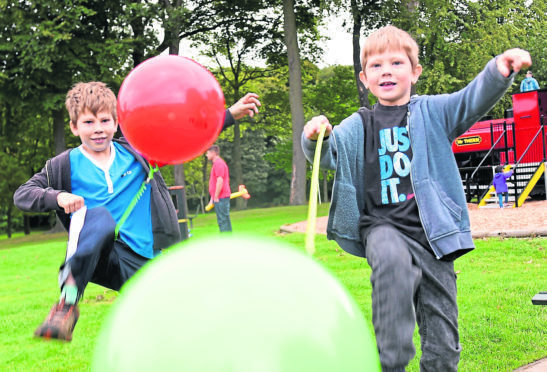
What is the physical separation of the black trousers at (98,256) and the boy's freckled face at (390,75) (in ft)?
5.55

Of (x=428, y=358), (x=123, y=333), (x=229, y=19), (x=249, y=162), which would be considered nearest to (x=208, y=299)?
(x=123, y=333)

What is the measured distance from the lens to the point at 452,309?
275 cm

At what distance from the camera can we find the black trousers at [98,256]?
3109 mm

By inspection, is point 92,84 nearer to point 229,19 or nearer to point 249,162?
point 229,19

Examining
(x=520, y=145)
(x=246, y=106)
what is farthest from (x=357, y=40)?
(x=246, y=106)

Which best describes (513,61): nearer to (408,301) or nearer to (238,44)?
(408,301)

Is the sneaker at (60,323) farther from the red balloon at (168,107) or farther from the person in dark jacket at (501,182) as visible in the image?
the person in dark jacket at (501,182)

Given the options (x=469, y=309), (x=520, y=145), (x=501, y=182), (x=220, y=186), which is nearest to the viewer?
(x=469, y=309)

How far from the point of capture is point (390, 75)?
2.95 m

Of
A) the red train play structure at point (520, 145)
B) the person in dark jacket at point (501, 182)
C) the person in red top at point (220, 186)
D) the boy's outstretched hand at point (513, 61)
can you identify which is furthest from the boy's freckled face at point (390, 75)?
the red train play structure at point (520, 145)

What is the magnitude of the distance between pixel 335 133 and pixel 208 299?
1.61 m

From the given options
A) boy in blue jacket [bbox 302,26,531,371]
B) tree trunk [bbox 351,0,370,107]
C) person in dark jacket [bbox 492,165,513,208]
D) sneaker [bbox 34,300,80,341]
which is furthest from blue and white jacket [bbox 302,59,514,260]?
tree trunk [bbox 351,0,370,107]

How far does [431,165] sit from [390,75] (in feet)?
1.71

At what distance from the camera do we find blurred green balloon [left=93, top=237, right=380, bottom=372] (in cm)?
144
